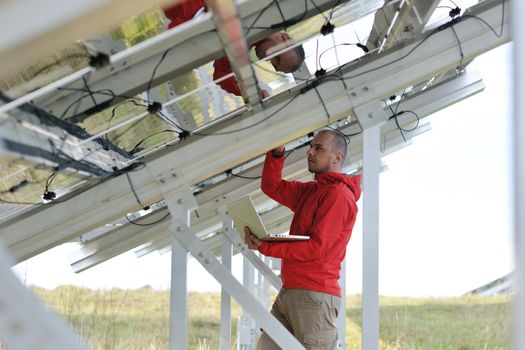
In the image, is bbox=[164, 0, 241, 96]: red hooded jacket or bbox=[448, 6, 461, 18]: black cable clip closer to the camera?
bbox=[164, 0, 241, 96]: red hooded jacket

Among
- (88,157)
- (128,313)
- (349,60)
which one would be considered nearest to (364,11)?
(349,60)

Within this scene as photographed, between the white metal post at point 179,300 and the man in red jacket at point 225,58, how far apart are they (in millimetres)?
721

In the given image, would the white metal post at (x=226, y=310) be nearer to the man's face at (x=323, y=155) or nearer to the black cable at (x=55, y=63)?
the man's face at (x=323, y=155)

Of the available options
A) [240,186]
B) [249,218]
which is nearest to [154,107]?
[249,218]

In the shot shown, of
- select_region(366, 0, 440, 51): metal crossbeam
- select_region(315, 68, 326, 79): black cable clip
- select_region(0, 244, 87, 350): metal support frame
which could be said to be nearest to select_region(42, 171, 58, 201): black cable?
select_region(315, 68, 326, 79): black cable clip

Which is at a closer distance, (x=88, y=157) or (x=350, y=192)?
(x=88, y=157)

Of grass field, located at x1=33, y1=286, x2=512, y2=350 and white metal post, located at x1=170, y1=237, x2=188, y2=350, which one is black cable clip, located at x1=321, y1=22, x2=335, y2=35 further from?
grass field, located at x1=33, y1=286, x2=512, y2=350

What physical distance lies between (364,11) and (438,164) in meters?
18.7

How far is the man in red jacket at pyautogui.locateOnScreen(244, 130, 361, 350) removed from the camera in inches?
165

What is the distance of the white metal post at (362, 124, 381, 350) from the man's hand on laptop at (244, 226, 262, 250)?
0.56 meters

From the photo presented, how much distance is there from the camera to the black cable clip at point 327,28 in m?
3.80

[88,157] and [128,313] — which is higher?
[128,313]

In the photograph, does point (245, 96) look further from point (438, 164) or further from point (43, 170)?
point (438, 164)

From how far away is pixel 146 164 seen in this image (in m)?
3.76
